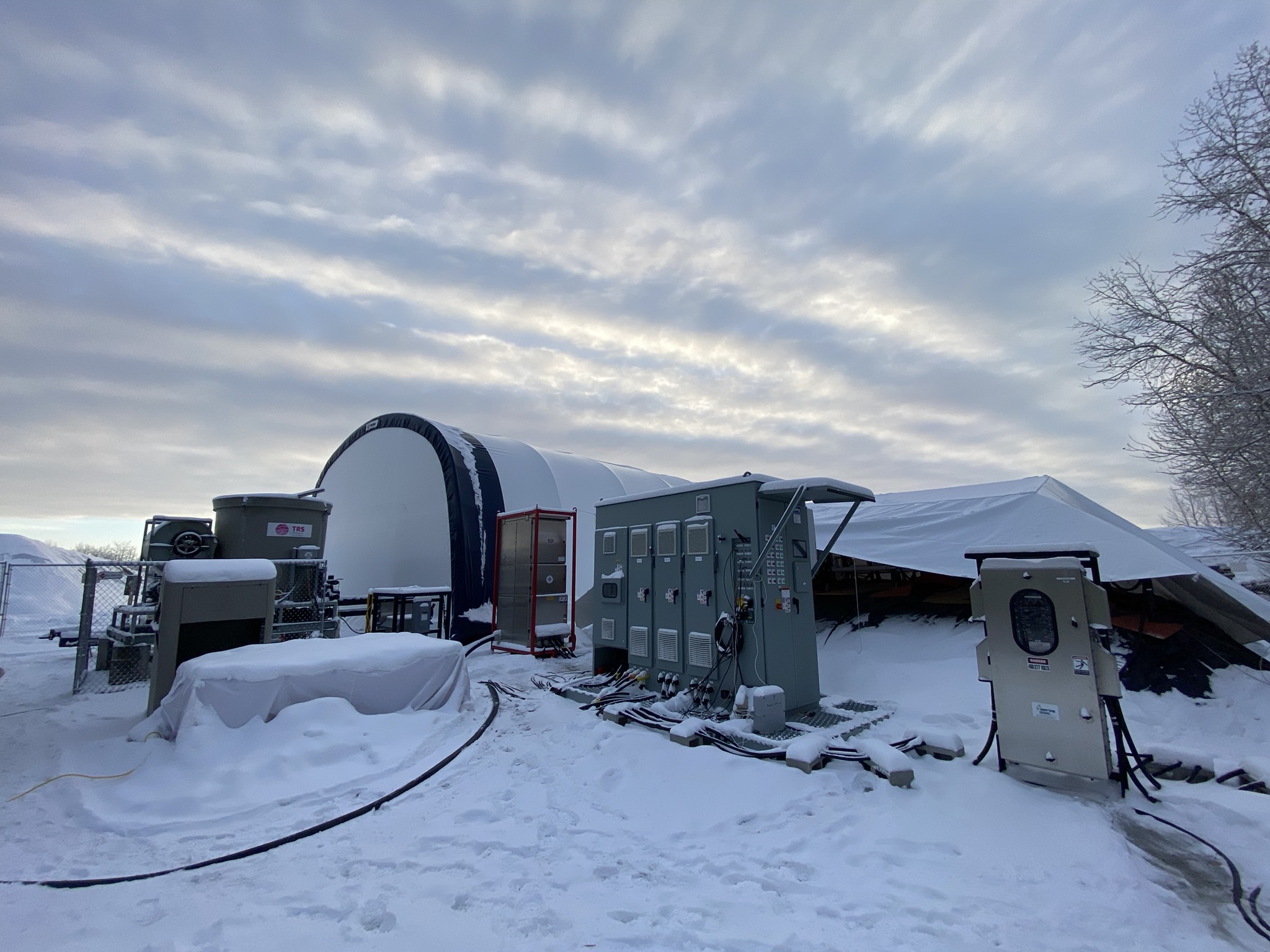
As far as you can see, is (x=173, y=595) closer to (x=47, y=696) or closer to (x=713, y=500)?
(x=47, y=696)

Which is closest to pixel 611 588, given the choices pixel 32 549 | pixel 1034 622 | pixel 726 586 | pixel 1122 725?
pixel 726 586

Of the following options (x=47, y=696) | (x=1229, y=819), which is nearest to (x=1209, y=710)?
(x=1229, y=819)

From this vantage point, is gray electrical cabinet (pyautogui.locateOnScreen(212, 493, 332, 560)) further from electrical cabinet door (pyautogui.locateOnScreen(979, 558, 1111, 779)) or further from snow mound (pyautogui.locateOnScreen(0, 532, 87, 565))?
→ snow mound (pyautogui.locateOnScreen(0, 532, 87, 565))

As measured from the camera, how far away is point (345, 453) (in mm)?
16406

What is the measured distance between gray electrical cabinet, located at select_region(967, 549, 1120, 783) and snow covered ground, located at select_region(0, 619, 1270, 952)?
1.12 feet

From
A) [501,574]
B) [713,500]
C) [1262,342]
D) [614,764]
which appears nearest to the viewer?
[614,764]

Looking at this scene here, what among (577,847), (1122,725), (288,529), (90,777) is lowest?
(577,847)

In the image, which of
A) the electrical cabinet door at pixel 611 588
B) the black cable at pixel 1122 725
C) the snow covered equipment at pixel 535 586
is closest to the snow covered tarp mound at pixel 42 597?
the snow covered equipment at pixel 535 586

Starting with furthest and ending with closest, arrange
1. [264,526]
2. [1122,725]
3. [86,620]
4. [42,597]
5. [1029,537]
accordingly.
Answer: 1. [42,597]
2. [264,526]
3. [1029,537]
4. [86,620]
5. [1122,725]

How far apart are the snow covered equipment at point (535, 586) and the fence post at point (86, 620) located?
611 cm

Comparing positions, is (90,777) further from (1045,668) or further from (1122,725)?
(1122,725)

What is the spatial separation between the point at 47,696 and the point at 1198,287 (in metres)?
17.0

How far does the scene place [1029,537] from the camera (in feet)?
30.0

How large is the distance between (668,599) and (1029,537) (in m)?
5.80
